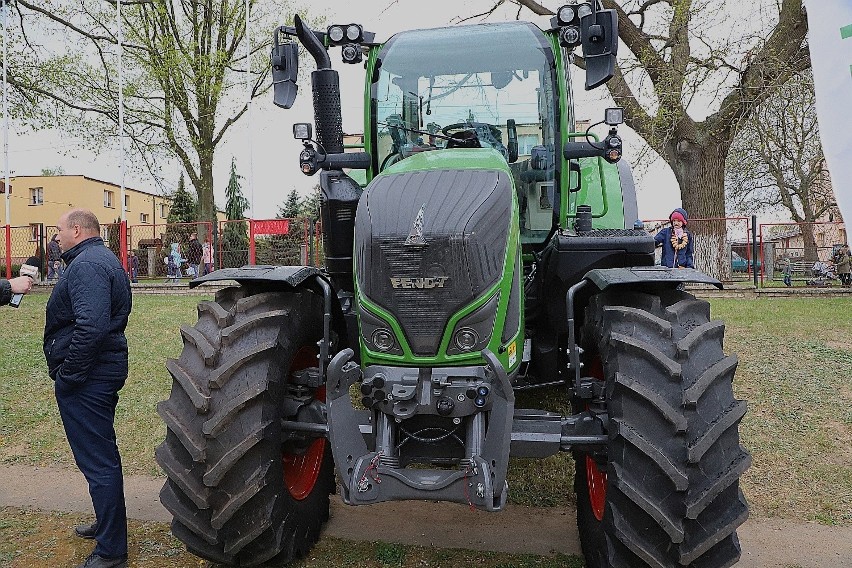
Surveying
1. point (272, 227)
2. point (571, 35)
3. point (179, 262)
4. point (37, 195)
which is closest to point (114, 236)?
point (179, 262)

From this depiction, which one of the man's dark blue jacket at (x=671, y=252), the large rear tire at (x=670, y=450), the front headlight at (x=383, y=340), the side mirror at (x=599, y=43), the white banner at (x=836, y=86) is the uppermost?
the side mirror at (x=599, y=43)

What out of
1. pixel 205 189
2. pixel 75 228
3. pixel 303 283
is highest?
pixel 205 189

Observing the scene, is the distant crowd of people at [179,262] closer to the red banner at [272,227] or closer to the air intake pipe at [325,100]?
the red banner at [272,227]

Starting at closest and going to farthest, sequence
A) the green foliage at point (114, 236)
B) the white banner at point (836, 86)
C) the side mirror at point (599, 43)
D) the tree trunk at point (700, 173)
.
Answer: the white banner at point (836, 86)
the side mirror at point (599, 43)
the tree trunk at point (700, 173)
the green foliage at point (114, 236)

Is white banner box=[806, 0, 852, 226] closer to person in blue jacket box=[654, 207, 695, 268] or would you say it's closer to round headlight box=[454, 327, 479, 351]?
round headlight box=[454, 327, 479, 351]

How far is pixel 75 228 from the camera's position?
13.8ft

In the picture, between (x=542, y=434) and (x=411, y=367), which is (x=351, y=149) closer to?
(x=411, y=367)

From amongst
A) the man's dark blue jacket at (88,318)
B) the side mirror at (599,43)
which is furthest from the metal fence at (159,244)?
the side mirror at (599,43)

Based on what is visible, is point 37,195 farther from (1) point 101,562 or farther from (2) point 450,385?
(2) point 450,385

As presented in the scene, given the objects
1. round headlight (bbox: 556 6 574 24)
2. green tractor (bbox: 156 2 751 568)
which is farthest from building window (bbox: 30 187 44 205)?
round headlight (bbox: 556 6 574 24)

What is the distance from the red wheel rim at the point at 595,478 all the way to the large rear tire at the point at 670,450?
0.36 metres

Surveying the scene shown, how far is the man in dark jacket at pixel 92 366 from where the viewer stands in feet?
12.7

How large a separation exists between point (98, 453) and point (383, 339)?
5.91 ft

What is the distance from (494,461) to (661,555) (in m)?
0.82
